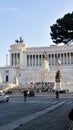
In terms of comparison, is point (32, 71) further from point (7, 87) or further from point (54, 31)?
point (54, 31)

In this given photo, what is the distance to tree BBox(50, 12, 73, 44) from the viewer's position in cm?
2459

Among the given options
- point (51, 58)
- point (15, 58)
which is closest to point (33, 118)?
point (51, 58)

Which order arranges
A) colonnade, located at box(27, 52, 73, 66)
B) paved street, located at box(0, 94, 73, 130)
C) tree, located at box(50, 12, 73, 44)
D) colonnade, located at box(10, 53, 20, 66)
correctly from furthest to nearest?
colonnade, located at box(10, 53, 20, 66)
colonnade, located at box(27, 52, 73, 66)
tree, located at box(50, 12, 73, 44)
paved street, located at box(0, 94, 73, 130)

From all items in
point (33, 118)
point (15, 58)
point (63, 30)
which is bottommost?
point (33, 118)

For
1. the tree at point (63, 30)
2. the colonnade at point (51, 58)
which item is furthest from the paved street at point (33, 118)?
the colonnade at point (51, 58)

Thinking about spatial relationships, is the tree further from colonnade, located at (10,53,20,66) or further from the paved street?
colonnade, located at (10,53,20,66)

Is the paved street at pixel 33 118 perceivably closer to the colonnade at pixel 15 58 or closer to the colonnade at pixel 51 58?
the colonnade at pixel 51 58

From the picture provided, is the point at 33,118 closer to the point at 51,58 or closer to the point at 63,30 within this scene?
the point at 63,30

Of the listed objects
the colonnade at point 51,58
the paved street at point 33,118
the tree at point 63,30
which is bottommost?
the paved street at point 33,118

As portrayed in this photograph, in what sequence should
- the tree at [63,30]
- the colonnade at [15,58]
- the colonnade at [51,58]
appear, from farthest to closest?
the colonnade at [15,58]
the colonnade at [51,58]
the tree at [63,30]

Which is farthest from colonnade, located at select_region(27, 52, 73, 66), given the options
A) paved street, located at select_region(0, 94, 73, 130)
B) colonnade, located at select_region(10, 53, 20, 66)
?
paved street, located at select_region(0, 94, 73, 130)

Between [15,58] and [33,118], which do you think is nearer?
[33,118]

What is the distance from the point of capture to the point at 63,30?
25.6 meters

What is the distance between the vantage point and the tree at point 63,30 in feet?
80.7
